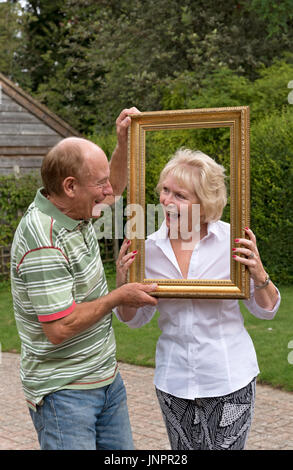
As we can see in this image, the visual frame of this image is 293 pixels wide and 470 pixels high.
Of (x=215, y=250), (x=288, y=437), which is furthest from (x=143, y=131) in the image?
(x=288, y=437)

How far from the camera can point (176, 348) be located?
2.75 metres

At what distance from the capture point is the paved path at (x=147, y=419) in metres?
5.00

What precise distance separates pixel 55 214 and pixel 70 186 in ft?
0.41

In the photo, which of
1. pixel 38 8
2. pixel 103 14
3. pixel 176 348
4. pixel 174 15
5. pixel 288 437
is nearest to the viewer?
pixel 176 348

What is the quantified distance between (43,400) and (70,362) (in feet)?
0.61

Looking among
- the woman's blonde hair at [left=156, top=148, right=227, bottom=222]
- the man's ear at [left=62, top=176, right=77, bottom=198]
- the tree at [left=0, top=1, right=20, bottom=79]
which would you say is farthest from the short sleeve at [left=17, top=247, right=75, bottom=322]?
the tree at [left=0, top=1, right=20, bottom=79]

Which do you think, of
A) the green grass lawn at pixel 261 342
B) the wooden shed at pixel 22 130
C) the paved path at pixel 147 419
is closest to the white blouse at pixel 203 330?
the paved path at pixel 147 419

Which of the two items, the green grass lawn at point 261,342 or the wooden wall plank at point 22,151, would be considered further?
the wooden wall plank at point 22,151

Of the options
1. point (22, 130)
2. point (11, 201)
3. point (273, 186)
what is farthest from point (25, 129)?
point (273, 186)

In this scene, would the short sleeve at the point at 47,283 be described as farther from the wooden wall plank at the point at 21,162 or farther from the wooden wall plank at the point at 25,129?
the wooden wall plank at the point at 25,129

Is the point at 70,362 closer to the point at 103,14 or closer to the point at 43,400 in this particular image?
the point at 43,400

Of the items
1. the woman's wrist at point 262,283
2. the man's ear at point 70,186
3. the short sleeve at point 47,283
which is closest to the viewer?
the short sleeve at point 47,283

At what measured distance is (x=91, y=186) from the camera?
8.33 feet

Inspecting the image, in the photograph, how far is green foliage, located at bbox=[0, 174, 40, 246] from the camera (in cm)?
1381
